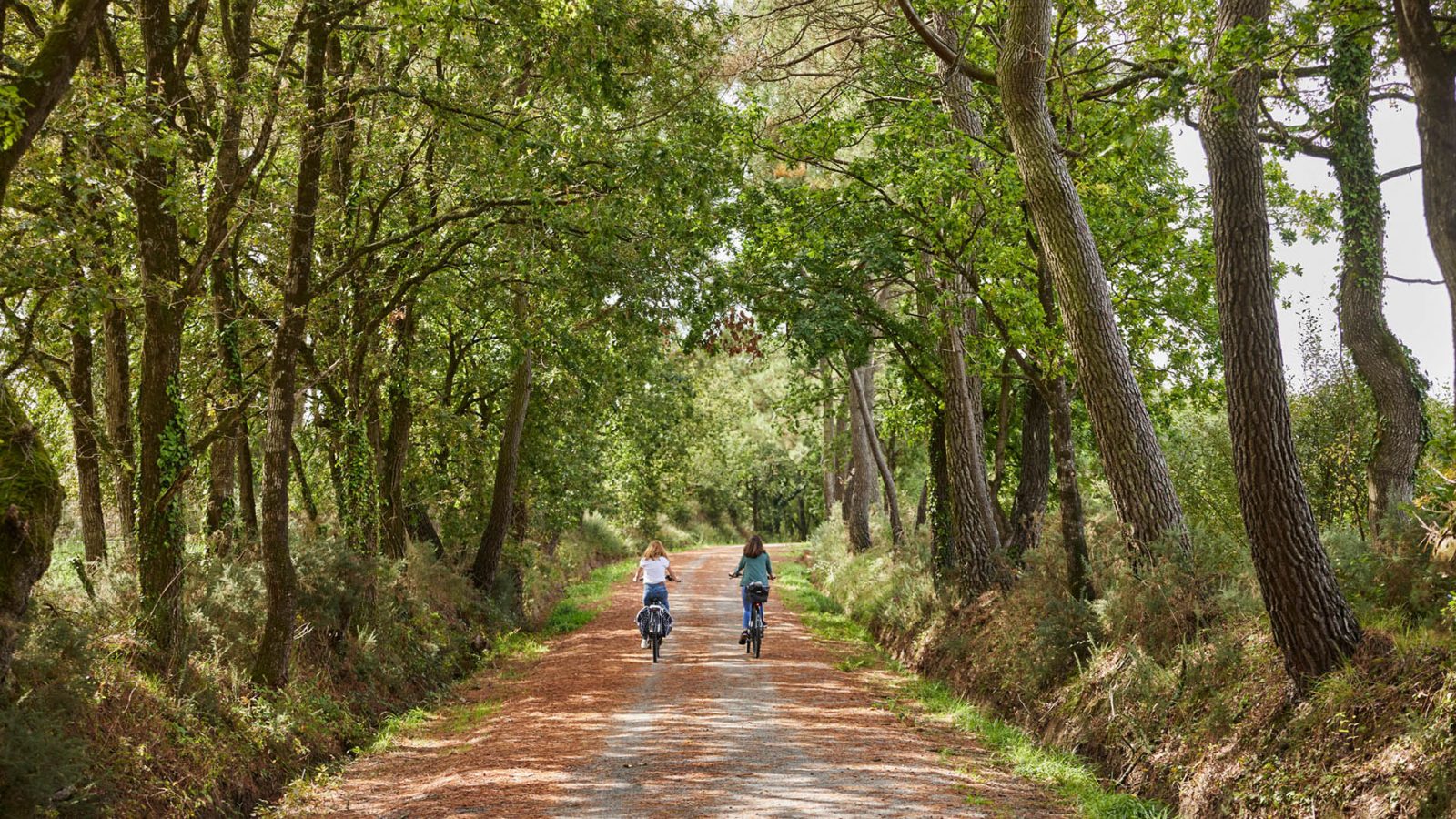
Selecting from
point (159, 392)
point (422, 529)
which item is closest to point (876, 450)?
point (422, 529)

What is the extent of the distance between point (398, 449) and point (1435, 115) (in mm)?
15240

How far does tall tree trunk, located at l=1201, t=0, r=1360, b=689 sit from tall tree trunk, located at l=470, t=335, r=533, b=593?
47.6ft

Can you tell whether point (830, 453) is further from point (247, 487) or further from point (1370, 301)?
point (1370, 301)

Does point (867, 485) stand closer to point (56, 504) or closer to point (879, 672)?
point (879, 672)

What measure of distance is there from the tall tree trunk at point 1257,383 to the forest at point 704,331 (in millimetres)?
32

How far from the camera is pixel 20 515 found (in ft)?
20.8

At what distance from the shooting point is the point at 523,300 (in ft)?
59.2

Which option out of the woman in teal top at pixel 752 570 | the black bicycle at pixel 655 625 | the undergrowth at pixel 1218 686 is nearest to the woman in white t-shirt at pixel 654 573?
the black bicycle at pixel 655 625

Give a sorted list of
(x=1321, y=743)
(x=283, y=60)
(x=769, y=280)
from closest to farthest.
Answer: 1. (x=1321, y=743)
2. (x=283, y=60)
3. (x=769, y=280)

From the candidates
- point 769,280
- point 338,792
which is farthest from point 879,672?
point 338,792

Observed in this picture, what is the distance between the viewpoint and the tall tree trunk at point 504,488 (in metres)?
20.2

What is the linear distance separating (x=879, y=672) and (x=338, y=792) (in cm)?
855

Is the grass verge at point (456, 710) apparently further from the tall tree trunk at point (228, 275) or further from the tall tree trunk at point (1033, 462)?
the tall tree trunk at point (1033, 462)

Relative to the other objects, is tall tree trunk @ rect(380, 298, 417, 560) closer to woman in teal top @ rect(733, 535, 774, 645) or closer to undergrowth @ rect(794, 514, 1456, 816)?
woman in teal top @ rect(733, 535, 774, 645)
